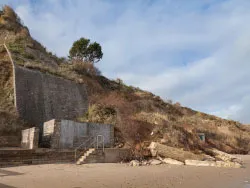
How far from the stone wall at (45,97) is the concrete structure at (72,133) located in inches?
191

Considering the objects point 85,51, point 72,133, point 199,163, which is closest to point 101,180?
point 72,133

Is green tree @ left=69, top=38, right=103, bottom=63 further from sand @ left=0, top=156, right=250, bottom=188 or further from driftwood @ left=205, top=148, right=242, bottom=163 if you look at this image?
sand @ left=0, top=156, right=250, bottom=188

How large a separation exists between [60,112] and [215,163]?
13505 millimetres

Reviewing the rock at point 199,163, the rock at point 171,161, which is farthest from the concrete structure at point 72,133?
the rock at point 199,163

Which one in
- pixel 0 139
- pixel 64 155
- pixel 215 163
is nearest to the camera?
pixel 64 155

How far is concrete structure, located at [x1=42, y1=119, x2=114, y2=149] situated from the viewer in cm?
1628

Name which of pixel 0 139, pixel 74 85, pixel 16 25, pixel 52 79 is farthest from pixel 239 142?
pixel 16 25

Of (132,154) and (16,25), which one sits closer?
(132,154)

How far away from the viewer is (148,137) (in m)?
19.3

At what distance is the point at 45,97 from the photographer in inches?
941

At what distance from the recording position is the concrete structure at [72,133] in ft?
53.4

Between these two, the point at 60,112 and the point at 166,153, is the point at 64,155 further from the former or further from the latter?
the point at 60,112

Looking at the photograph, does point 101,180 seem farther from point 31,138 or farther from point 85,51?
point 85,51

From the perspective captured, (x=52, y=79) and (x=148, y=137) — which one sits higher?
(x=52, y=79)
